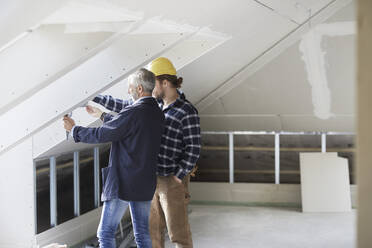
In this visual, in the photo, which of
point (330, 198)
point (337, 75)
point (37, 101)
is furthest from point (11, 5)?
point (330, 198)

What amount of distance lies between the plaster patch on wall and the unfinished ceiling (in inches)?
1.2

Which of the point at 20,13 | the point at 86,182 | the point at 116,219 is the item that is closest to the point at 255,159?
the point at 86,182

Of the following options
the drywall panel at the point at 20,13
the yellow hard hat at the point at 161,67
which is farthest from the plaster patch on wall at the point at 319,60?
the drywall panel at the point at 20,13

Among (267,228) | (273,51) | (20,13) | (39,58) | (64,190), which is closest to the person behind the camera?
(20,13)

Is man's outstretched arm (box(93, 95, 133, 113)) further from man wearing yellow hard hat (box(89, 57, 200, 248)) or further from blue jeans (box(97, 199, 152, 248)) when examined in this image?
blue jeans (box(97, 199, 152, 248))

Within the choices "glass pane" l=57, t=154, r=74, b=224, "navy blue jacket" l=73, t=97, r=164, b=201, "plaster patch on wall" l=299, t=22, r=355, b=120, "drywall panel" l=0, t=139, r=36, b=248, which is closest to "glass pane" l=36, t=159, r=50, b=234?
"glass pane" l=57, t=154, r=74, b=224

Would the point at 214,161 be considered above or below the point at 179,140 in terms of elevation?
below

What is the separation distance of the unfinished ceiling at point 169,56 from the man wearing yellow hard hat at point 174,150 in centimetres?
28

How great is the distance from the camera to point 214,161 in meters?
7.98

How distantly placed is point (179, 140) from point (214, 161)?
519cm

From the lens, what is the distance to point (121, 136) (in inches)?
96.2

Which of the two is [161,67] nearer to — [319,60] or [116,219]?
[116,219]

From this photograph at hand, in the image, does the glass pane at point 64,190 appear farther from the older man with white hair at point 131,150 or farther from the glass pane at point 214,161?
the older man with white hair at point 131,150

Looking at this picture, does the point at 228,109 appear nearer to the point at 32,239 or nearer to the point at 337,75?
the point at 337,75
